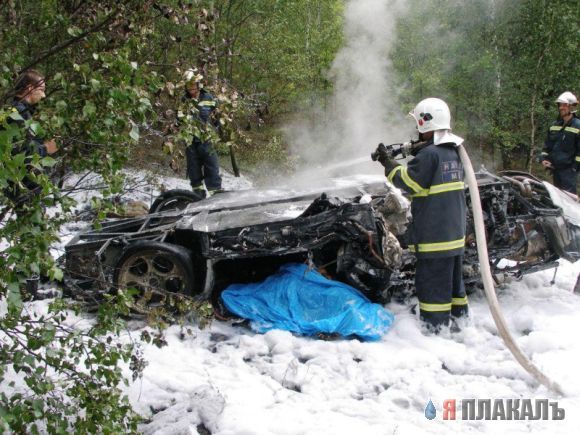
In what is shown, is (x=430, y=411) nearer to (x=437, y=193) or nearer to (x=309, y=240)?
(x=309, y=240)

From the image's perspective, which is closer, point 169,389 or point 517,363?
point 169,389

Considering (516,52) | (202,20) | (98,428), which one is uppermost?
(516,52)

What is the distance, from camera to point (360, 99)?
11.8 meters

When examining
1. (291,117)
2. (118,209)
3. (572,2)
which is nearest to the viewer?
(118,209)

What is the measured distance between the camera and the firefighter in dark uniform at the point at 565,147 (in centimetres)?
780

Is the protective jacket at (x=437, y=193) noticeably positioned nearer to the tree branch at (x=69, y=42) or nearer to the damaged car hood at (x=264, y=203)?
the damaged car hood at (x=264, y=203)

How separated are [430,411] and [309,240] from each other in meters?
1.78

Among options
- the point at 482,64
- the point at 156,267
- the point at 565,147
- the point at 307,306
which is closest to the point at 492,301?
the point at 307,306

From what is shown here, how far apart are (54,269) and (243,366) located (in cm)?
238

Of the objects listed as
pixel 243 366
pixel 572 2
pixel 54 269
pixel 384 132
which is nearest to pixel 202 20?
pixel 54 269

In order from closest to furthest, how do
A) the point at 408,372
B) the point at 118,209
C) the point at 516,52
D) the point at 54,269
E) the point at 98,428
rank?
the point at 54,269 → the point at 98,428 → the point at 118,209 → the point at 408,372 → the point at 516,52

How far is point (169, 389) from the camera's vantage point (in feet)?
12.8

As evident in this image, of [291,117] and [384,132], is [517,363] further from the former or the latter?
[291,117]

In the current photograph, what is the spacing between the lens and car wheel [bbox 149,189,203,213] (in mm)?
6770
